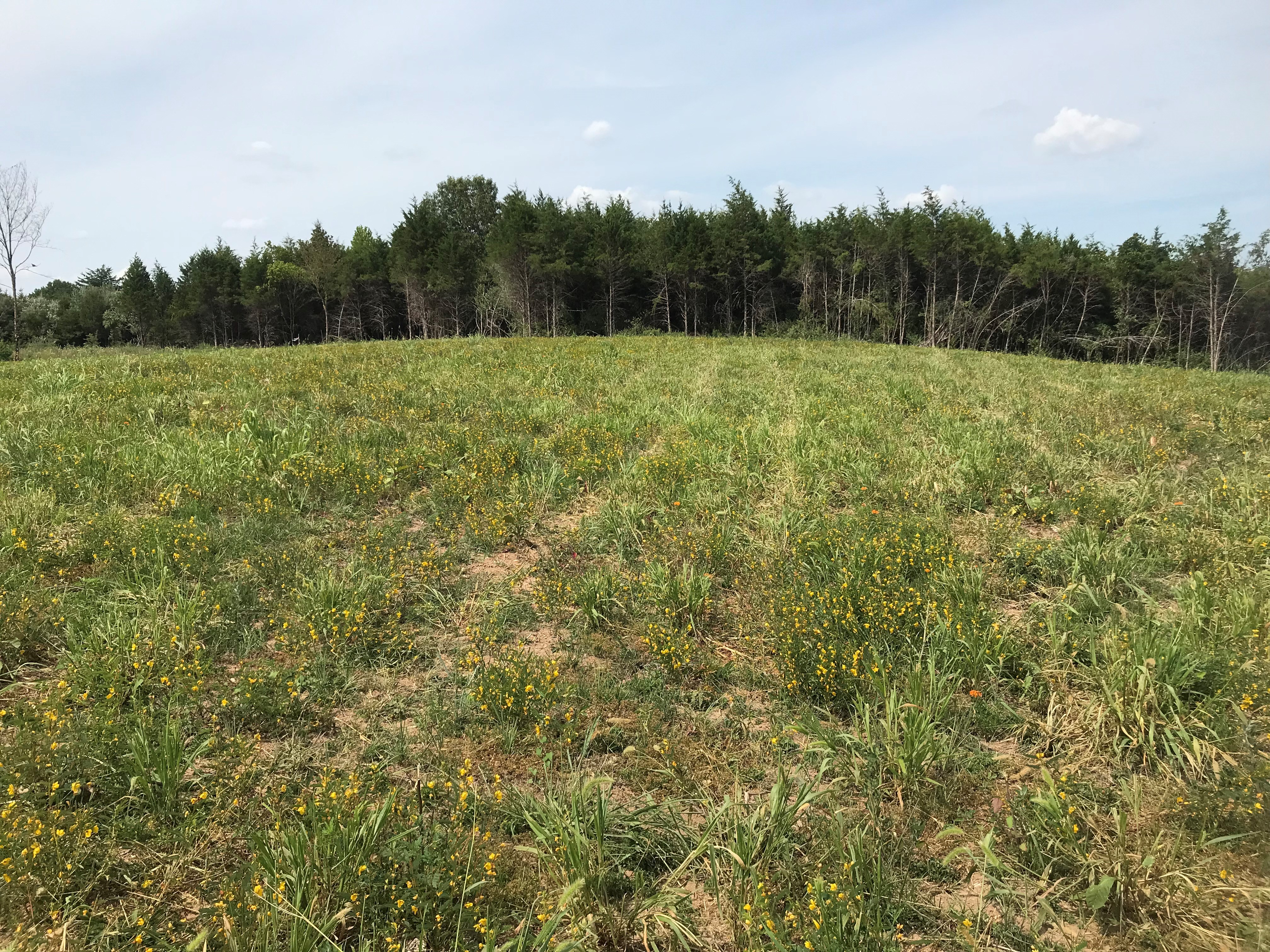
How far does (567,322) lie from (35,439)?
42708 mm

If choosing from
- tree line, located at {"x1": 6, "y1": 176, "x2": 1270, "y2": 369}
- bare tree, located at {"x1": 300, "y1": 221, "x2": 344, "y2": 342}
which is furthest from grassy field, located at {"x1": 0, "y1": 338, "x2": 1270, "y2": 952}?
Result: bare tree, located at {"x1": 300, "y1": 221, "x2": 344, "y2": 342}

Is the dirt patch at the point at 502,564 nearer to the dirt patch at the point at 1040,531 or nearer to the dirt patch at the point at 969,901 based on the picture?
the dirt patch at the point at 969,901

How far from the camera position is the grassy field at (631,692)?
8.46ft

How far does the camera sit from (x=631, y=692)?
3998 millimetres

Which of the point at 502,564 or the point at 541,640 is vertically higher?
the point at 502,564

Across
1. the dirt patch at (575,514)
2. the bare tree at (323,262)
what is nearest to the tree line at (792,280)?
the bare tree at (323,262)

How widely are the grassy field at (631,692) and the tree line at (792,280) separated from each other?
35.2m

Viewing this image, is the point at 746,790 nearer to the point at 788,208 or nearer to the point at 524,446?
the point at 524,446

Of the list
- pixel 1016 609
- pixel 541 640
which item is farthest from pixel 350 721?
pixel 1016 609

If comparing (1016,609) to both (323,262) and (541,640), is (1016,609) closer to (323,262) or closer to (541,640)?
(541,640)

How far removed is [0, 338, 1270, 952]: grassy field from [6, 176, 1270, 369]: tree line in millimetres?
35157

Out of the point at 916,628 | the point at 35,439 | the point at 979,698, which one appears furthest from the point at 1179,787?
the point at 35,439

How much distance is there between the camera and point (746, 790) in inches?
130

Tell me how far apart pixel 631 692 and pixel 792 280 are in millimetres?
50816
